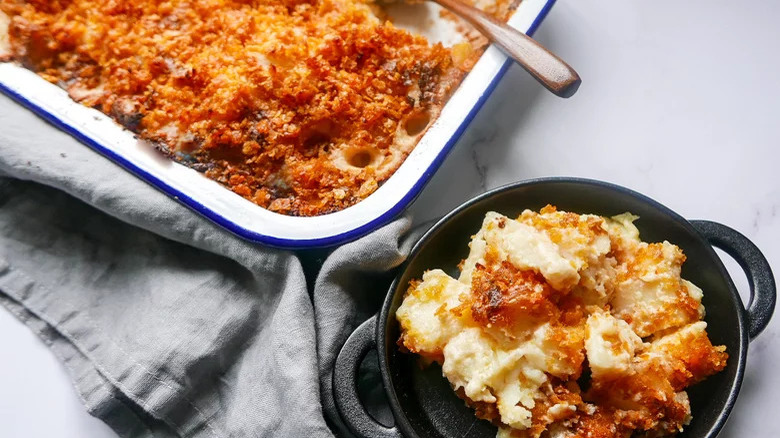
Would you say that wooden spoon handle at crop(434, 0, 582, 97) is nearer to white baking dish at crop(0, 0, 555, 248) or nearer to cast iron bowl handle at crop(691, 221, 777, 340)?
white baking dish at crop(0, 0, 555, 248)

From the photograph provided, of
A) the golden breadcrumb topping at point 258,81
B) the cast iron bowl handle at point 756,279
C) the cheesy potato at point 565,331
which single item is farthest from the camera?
the golden breadcrumb topping at point 258,81

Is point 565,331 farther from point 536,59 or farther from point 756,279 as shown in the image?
point 536,59

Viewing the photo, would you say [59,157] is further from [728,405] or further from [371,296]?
[728,405]

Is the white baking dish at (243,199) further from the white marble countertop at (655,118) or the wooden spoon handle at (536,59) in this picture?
the white marble countertop at (655,118)

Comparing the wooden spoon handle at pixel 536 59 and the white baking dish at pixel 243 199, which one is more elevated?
the wooden spoon handle at pixel 536 59

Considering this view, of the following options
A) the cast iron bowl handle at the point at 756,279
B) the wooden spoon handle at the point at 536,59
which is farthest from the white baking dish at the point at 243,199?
the cast iron bowl handle at the point at 756,279

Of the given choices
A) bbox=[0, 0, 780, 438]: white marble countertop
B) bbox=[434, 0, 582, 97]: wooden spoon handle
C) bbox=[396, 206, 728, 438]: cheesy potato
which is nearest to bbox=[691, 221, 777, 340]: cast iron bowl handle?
bbox=[396, 206, 728, 438]: cheesy potato
